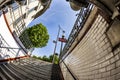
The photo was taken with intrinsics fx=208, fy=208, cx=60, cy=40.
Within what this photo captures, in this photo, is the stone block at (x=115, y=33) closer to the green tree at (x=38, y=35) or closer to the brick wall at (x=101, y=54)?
the brick wall at (x=101, y=54)

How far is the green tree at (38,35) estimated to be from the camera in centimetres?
3186

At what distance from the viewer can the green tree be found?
105ft

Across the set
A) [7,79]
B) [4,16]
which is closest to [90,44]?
[7,79]

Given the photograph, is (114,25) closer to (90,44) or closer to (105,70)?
(105,70)

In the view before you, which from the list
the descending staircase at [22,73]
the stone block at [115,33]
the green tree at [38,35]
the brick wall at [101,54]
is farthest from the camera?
the green tree at [38,35]

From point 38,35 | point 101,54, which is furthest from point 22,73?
point 38,35

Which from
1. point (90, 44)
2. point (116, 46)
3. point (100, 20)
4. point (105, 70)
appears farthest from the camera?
point (90, 44)

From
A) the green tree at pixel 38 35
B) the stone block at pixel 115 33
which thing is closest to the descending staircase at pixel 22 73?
the stone block at pixel 115 33

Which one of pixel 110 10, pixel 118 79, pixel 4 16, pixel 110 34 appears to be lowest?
pixel 118 79

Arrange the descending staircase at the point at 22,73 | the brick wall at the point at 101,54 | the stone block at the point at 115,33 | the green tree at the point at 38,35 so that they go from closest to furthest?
1. the stone block at the point at 115,33
2. the brick wall at the point at 101,54
3. the descending staircase at the point at 22,73
4. the green tree at the point at 38,35

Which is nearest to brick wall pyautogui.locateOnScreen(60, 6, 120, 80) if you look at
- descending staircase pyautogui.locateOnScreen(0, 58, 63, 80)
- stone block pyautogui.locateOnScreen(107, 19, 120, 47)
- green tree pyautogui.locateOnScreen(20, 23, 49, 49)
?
stone block pyautogui.locateOnScreen(107, 19, 120, 47)

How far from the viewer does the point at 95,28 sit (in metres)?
4.77

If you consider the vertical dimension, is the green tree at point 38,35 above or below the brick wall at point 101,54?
above

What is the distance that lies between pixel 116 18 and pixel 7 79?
12.1 ft
